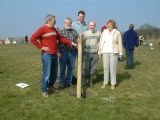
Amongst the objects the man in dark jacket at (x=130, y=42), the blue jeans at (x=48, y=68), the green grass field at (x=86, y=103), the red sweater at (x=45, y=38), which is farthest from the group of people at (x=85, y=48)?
the man in dark jacket at (x=130, y=42)

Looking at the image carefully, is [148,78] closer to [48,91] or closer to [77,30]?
[77,30]

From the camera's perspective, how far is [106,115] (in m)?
8.07

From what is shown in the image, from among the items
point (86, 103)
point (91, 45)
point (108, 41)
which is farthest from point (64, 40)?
point (86, 103)

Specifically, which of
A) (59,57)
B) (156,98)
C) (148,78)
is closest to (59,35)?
(59,57)

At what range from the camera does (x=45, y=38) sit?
943cm

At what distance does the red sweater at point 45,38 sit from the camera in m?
9.34

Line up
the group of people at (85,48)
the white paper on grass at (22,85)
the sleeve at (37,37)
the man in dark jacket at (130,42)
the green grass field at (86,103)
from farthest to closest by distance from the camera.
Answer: the man in dark jacket at (130,42) < the white paper on grass at (22,85) < the group of people at (85,48) < the sleeve at (37,37) < the green grass field at (86,103)

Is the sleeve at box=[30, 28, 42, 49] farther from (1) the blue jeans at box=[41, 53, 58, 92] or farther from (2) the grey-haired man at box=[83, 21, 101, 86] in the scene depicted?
(2) the grey-haired man at box=[83, 21, 101, 86]

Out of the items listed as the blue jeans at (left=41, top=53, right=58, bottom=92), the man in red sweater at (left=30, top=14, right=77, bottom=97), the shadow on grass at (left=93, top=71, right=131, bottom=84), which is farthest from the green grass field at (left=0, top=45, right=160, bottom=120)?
the man in red sweater at (left=30, top=14, right=77, bottom=97)

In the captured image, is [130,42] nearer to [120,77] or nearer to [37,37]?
[120,77]

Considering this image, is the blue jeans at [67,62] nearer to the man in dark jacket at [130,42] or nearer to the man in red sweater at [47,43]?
the man in red sweater at [47,43]

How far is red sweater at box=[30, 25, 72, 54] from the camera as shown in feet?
30.6

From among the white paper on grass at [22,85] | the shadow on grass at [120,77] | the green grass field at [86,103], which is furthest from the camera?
the shadow on grass at [120,77]

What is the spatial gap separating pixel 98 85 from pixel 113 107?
2864mm
